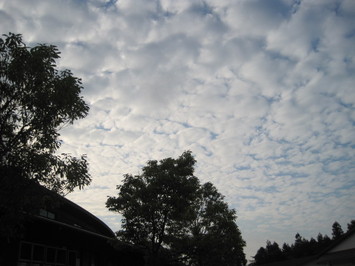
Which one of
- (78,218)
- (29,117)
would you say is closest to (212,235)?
(78,218)

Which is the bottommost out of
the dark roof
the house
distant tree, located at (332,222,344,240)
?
the house

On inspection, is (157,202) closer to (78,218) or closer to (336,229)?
(78,218)

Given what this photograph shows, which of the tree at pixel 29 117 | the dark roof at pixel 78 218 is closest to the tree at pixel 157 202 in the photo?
the dark roof at pixel 78 218

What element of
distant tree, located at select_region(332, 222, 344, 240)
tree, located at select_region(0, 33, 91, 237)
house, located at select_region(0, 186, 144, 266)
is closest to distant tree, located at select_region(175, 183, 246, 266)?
house, located at select_region(0, 186, 144, 266)

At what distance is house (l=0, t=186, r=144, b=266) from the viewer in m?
12.3

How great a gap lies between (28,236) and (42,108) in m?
7.79

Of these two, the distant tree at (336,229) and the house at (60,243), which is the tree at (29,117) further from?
the distant tree at (336,229)

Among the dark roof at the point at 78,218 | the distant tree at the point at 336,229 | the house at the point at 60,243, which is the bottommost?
the house at the point at 60,243

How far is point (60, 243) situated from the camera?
1587cm

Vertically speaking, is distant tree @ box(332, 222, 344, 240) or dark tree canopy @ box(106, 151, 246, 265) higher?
distant tree @ box(332, 222, 344, 240)

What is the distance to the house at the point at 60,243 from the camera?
485 inches

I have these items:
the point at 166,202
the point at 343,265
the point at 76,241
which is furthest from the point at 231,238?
the point at 76,241

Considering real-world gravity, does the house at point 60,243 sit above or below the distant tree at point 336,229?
below

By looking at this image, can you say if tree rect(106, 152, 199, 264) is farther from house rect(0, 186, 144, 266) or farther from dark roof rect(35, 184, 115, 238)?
dark roof rect(35, 184, 115, 238)
